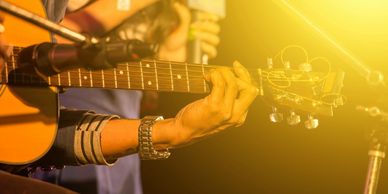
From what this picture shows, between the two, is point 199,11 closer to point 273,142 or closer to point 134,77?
point 134,77

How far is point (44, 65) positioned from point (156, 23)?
1.52m

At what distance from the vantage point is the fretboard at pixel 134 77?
1.67 m

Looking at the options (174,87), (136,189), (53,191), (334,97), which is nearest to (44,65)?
(53,191)

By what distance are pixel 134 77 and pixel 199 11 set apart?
2.19ft

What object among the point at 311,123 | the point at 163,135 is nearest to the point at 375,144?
the point at 311,123

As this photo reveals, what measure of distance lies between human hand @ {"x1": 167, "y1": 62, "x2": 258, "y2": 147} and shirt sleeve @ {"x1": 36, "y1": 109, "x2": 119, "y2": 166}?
0.26 metres

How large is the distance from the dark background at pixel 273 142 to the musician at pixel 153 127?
Result: 121cm

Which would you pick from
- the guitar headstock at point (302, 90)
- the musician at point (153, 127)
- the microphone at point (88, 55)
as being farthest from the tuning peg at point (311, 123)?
the microphone at point (88, 55)

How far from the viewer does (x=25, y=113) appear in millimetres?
1716

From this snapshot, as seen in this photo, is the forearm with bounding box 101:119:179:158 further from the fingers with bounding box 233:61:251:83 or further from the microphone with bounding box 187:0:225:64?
the microphone with bounding box 187:0:225:64

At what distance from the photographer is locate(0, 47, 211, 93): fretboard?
1665mm

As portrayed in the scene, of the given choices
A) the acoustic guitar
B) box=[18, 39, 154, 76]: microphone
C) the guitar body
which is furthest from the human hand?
box=[18, 39, 154, 76]: microphone

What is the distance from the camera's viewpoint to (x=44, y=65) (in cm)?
117

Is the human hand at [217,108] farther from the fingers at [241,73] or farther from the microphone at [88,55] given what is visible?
the microphone at [88,55]
